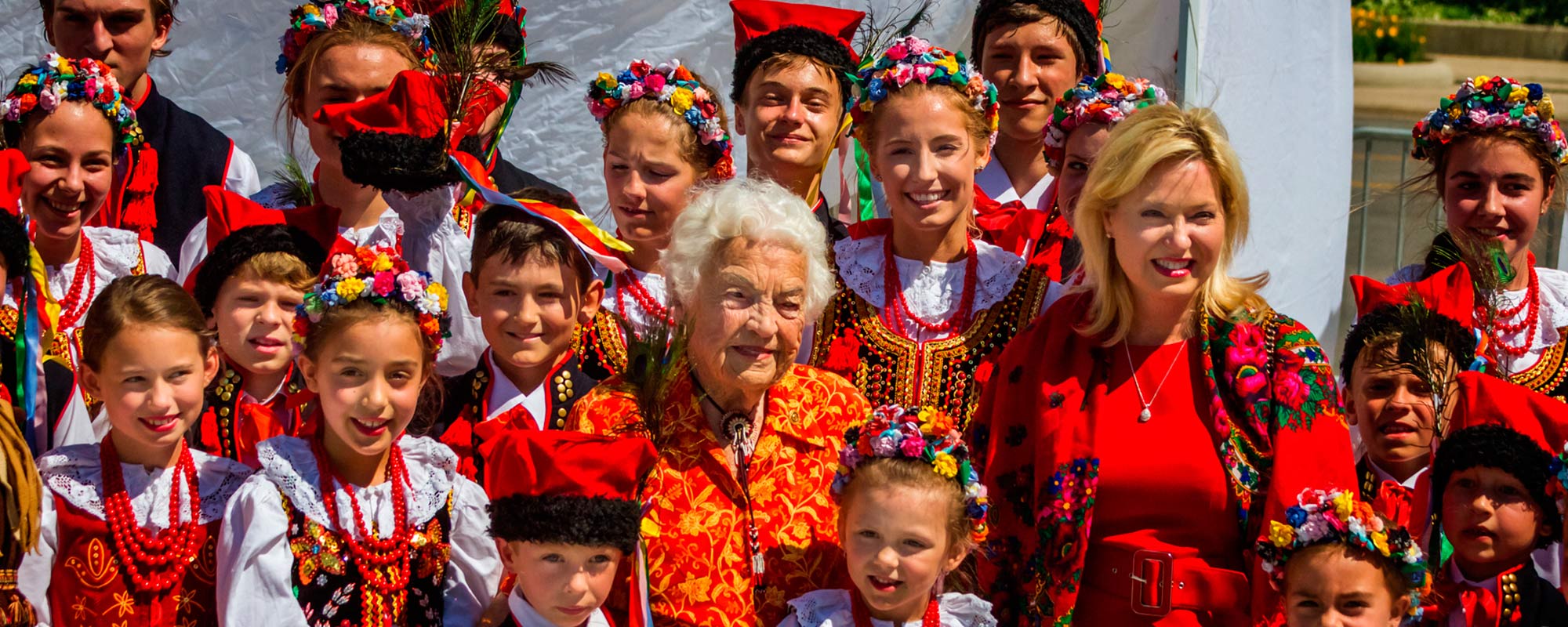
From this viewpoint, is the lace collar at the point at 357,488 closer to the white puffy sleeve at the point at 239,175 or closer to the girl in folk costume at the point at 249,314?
the girl in folk costume at the point at 249,314

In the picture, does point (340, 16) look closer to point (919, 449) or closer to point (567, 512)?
point (567, 512)

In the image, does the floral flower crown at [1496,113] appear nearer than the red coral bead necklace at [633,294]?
No

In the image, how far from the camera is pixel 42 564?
3682mm

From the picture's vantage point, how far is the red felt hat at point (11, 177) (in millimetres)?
4094

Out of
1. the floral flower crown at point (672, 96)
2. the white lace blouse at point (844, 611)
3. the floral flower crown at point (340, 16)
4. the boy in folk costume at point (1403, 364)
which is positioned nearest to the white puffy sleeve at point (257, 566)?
the white lace blouse at point (844, 611)

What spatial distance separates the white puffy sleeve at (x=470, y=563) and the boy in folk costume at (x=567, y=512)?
30 cm

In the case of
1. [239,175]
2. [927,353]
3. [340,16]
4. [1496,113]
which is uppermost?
[340,16]

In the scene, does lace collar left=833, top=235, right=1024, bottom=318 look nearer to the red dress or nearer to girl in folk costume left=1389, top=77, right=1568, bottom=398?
the red dress

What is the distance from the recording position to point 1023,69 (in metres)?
5.35

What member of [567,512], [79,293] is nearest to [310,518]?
[567,512]

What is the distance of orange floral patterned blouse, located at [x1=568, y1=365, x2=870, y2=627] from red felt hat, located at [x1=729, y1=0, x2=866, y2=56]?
1709mm

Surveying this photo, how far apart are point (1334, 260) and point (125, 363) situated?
471 centimetres

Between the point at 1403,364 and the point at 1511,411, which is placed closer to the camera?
the point at 1511,411

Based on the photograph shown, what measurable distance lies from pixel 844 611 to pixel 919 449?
15.6 inches
